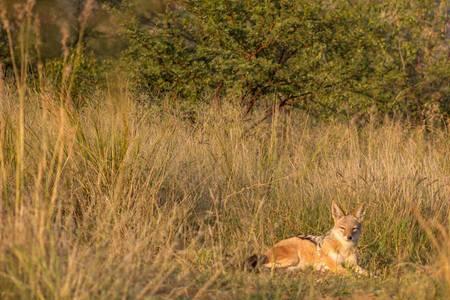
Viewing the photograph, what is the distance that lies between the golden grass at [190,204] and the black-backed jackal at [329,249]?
0.27 m

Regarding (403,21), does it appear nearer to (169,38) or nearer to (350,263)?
(169,38)

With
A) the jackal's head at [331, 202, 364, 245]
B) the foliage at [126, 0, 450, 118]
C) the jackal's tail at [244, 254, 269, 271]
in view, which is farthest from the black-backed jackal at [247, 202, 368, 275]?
the foliage at [126, 0, 450, 118]

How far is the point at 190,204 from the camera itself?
843cm

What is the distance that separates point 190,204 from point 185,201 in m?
0.10

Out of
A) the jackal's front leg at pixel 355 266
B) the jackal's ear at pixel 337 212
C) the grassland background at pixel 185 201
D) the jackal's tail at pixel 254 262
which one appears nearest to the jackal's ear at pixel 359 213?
the jackal's ear at pixel 337 212

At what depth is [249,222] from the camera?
8180 mm

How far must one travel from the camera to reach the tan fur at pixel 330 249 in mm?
7539

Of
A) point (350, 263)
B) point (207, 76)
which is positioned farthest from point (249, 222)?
point (207, 76)

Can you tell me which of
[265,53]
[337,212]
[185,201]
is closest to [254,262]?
[337,212]

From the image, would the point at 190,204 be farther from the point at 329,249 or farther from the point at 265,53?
the point at 265,53

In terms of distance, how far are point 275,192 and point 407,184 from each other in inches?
54.8

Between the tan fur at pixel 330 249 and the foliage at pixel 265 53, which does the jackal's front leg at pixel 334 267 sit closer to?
the tan fur at pixel 330 249

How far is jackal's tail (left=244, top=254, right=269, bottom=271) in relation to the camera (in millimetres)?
6666

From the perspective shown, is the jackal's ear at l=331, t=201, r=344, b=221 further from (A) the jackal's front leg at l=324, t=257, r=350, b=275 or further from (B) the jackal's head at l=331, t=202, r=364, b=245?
(A) the jackal's front leg at l=324, t=257, r=350, b=275
